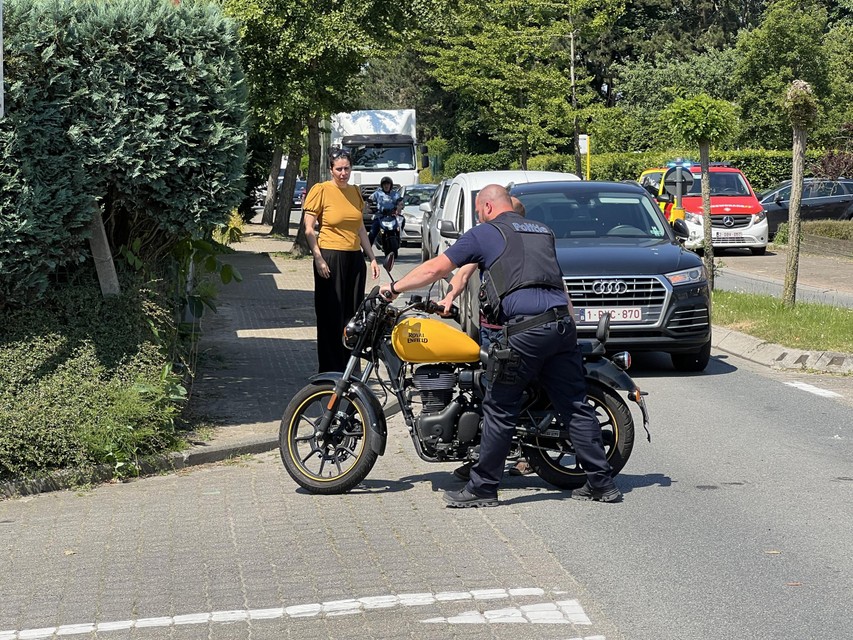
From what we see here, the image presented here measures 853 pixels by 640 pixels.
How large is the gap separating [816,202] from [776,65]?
16.4 meters

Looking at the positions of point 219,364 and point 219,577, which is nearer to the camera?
point 219,577

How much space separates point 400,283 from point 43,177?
8.22ft

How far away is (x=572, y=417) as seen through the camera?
24.2 ft

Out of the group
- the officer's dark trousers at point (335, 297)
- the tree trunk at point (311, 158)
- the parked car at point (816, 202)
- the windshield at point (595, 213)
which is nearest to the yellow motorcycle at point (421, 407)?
the officer's dark trousers at point (335, 297)

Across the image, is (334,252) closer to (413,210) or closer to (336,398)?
(336,398)

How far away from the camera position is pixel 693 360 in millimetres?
12602

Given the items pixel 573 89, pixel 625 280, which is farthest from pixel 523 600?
pixel 573 89

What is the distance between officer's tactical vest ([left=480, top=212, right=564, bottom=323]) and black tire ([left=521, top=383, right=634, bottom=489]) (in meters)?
0.80

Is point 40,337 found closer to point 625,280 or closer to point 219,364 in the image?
point 219,364

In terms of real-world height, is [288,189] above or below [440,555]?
above

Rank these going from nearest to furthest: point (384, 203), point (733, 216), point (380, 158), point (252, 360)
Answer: point (252, 360), point (384, 203), point (733, 216), point (380, 158)

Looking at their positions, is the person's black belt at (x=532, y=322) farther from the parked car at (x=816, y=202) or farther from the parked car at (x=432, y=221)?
the parked car at (x=816, y=202)

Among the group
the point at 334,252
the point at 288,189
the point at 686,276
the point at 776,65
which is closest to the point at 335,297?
the point at 334,252

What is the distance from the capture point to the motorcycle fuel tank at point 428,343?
7445 millimetres
